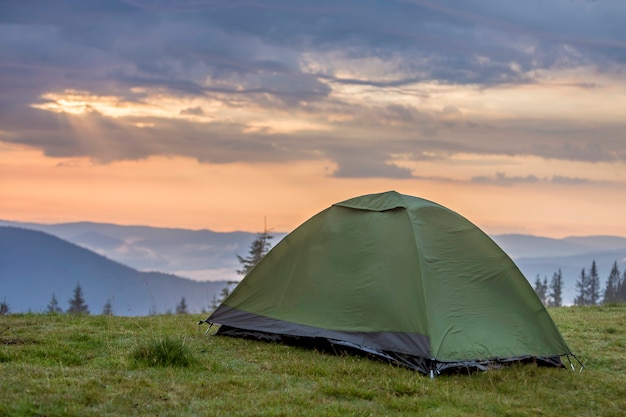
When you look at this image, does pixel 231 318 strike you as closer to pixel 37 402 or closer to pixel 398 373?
pixel 398 373

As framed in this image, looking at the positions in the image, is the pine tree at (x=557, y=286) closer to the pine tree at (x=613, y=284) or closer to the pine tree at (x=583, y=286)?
the pine tree at (x=583, y=286)

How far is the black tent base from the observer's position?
11.9 metres

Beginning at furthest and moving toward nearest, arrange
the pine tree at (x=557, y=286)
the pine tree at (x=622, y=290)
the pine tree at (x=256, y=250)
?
the pine tree at (x=557, y=286) < the pine tree at (x=622, y=290) < the pine tree at (x=256, y=250)

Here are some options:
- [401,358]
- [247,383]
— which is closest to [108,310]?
[401,358]

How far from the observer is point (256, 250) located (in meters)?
62.1

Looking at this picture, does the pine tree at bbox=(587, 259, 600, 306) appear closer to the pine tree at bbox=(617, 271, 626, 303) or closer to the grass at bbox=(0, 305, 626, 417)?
the pine tree at bbox=(617, 271, 626, 303)

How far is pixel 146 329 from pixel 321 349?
4.53 m

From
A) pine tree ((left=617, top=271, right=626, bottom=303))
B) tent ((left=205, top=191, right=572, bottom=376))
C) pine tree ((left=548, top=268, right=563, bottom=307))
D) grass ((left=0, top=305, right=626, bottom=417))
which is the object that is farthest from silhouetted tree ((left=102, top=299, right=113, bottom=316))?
pine tree ((left=548, top=268, right=563, bottom=307))

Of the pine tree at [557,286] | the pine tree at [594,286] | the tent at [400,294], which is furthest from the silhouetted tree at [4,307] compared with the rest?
the pine tree at [557,286]

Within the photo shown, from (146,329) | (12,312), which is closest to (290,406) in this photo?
(146,329)

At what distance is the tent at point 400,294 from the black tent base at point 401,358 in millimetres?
25

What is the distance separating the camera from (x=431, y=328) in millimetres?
12109

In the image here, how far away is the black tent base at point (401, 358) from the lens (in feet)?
38.9

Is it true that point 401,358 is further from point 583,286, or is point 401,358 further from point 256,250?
point 583,286
